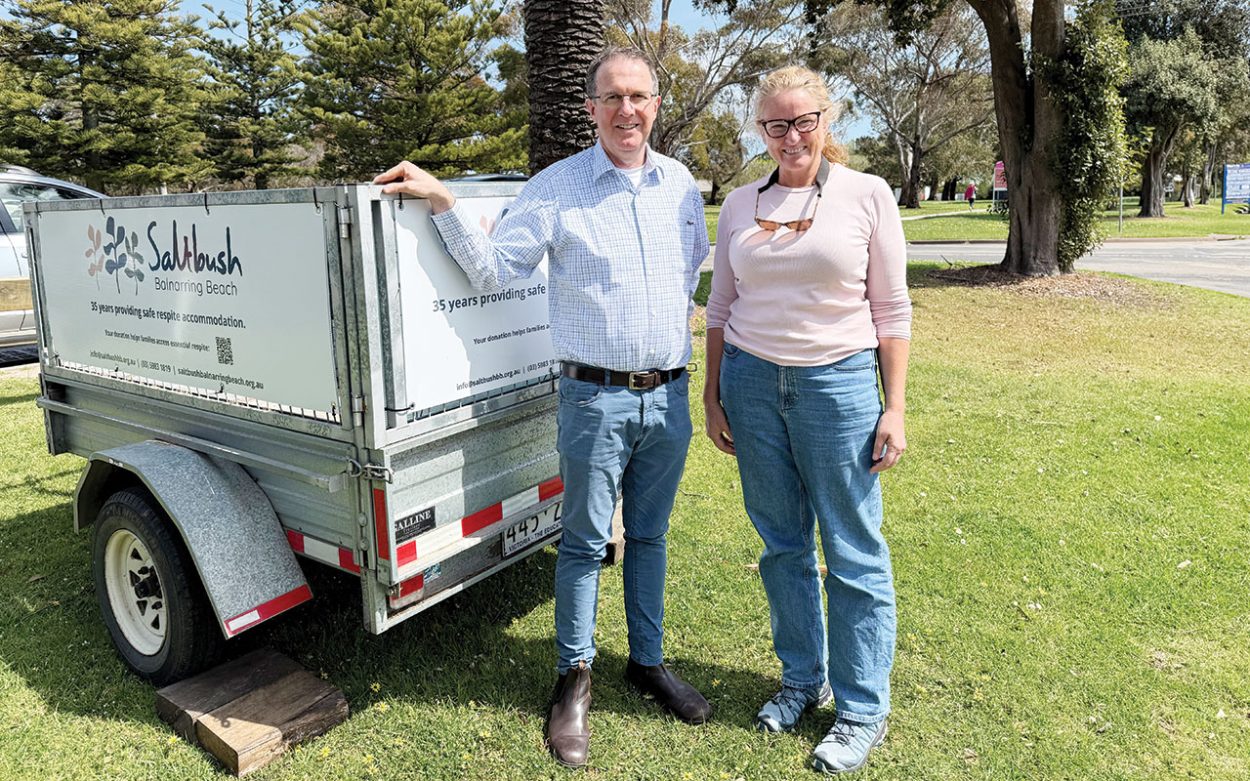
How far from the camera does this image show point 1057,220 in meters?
14.7

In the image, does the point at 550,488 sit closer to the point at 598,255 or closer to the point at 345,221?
the point at 598,255

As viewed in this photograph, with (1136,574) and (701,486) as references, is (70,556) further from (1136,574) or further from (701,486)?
(1136,574)

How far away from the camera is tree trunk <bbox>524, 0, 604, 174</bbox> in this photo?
591 centimetres

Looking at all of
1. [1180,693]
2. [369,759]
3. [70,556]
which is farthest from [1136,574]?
[70,556]

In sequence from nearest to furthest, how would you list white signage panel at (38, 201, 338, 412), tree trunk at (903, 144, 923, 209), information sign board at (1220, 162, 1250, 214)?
1. white signage panel at (38, 201, 338, 412)
2. information sign board at (1220, 162, 1250, 214)
3. tree trunk at (903, 144, 923, 209)

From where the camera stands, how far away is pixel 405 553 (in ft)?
9.62

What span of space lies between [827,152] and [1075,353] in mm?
8281

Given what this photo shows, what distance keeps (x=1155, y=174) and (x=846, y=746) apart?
136 feet

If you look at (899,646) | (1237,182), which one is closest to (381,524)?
(899,646)

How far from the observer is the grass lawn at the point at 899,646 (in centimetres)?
305

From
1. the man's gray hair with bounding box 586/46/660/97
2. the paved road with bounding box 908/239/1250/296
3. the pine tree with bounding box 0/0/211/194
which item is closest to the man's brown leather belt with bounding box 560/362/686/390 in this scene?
the man's gray hair with bounding box 586/46/660/97

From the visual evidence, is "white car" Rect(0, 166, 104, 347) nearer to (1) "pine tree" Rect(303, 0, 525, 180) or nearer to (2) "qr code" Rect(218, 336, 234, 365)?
(2) "qr code" Rect(218, 336, 234, 365)

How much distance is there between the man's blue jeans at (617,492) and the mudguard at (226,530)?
1007 millimetres

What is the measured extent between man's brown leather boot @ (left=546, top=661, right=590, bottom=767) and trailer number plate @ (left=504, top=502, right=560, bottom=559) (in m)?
0.55
